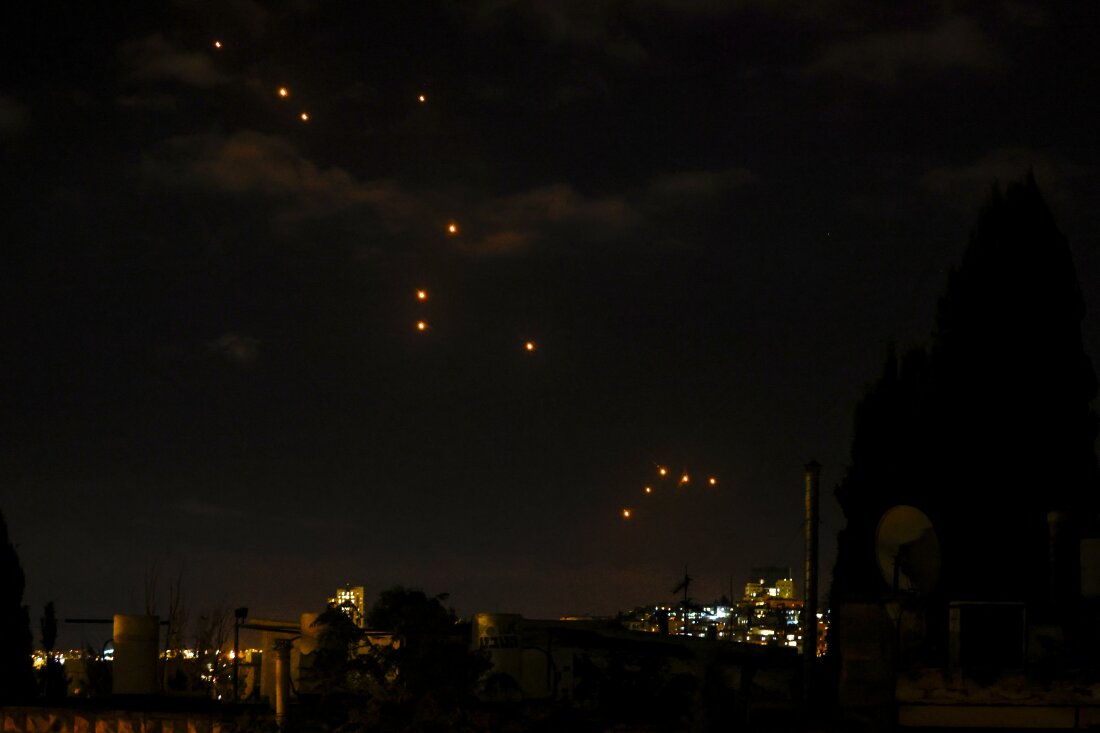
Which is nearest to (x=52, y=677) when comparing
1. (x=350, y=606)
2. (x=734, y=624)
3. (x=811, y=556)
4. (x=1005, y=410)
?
(x=350, y=606)

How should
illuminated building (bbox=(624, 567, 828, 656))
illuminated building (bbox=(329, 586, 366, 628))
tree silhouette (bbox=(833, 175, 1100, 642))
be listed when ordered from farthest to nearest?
tree silhouette (bbox=(833, 175, 1100, 642)) → illuminated building (bbox=(624, 567, 828, 656)) → illuminated building (bbox=(329, 586, 366, 628))

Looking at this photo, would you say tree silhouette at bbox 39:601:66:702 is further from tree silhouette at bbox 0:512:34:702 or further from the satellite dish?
the satellite dish

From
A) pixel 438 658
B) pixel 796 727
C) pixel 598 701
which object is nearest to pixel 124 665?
pixel 438 658

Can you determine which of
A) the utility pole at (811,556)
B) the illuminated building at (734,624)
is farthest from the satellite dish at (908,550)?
the illuminated building at (734,624)

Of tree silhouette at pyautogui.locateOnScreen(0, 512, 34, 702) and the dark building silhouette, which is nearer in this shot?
tree silhouette at pyautogui.locateOnScreen(0, 512, 34, 702)

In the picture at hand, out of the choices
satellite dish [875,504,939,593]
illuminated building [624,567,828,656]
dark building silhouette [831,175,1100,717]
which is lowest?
illuminated building [624,567,828,656]

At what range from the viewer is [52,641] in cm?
2038

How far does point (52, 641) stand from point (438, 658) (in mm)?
8942

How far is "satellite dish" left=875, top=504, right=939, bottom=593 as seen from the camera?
14.8 m

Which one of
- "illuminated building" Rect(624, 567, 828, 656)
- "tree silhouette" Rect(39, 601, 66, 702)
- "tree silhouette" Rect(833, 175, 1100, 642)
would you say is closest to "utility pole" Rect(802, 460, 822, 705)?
"illuminated building" Rect(624, 567, 828, 656)

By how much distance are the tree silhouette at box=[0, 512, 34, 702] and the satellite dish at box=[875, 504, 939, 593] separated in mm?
16877

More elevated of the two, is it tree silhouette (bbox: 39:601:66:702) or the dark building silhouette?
the dark building silhouette

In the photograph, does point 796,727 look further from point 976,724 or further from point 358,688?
point 358,688

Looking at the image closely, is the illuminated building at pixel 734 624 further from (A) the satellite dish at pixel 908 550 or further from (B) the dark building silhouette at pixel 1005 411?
(A) the satellite dish at pixel 908 550
